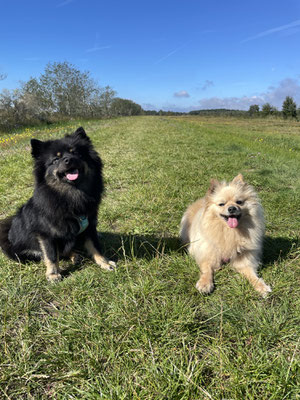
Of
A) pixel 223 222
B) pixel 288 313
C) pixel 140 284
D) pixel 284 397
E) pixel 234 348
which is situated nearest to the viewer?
pixel 284 397

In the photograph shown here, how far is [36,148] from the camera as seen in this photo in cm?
252

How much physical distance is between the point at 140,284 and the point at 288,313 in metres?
1.28

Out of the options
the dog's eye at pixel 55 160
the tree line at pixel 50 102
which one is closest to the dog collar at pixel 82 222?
the dog's eye at pixel 55 160

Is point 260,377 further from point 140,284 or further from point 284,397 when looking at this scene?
point 140,284

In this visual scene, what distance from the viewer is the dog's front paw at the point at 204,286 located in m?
2.30

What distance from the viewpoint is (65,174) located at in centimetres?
248

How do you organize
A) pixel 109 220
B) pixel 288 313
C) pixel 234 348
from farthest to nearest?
1. pixel 109 220
2. pixel 288 313
3. pixel 234 348

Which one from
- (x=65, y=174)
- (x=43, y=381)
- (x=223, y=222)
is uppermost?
(x=65, y=174)

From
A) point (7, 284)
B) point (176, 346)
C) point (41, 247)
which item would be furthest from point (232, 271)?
point (7, 284)

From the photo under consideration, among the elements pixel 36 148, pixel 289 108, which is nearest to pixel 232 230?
pixel 36 148

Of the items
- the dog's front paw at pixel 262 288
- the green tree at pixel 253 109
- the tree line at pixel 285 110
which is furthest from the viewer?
the green tree at pixel 253 109

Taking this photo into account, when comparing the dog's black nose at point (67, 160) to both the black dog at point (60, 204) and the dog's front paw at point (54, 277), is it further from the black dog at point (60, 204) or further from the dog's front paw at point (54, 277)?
the dog's front paw at point (54, 277)

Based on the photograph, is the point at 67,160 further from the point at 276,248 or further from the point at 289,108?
the point at 289,108

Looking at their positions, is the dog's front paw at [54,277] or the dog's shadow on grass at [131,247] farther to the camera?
the dog's shadow on grass at [131,247]
